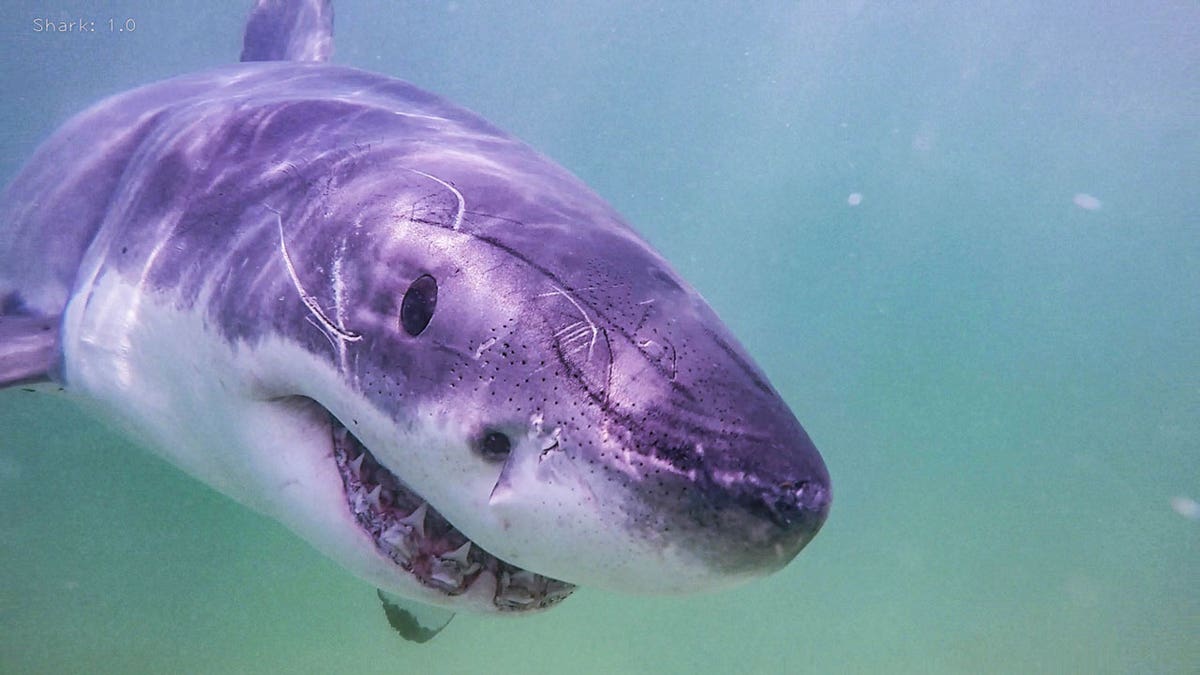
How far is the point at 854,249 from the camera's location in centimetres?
5269

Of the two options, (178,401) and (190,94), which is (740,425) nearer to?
(178,401)

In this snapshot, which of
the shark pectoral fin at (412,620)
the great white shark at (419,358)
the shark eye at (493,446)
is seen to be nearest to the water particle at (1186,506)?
the shark pectoral fin at (412,620)

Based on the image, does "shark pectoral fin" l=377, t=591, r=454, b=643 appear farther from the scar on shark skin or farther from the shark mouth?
the scar on shark skin

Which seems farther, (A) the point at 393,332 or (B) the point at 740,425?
(A) the point at 393,332

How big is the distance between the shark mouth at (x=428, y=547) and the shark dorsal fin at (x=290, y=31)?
4412 mm

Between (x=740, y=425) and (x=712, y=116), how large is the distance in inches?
2453

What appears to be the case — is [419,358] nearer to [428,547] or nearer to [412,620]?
[428,547]

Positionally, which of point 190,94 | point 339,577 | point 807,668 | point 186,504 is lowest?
point 807,668

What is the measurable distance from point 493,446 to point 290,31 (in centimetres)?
507

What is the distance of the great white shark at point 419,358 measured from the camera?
1.11 m

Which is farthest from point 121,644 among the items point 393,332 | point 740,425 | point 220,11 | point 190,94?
point 220,11

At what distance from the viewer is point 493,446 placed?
1.19 meters

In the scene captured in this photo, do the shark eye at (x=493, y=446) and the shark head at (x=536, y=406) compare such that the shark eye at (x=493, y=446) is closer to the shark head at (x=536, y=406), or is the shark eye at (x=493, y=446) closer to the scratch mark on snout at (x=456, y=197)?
the shark head at (x=536, y=406)

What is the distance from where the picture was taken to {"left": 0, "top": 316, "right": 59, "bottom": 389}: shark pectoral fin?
234 centimetres
